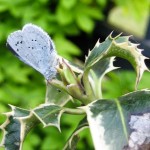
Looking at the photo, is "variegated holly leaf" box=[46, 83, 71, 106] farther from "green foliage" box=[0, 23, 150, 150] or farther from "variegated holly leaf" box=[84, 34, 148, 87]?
"variegated holly leaf" box=[84, 34, 148, 87]

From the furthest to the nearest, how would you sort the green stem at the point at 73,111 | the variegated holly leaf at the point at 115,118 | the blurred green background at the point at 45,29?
the blurred green background at the point at 45,29 < the green stem at the point at 73,111 < the variegated holly leaf at the point at 115,118

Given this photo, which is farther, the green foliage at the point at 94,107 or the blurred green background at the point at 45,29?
the blurred green background at the point at 45,29

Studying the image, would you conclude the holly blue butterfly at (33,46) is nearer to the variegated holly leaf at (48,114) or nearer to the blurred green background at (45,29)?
the variegated holly leaf at (48,114)

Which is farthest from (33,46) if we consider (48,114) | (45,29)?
(45,29)

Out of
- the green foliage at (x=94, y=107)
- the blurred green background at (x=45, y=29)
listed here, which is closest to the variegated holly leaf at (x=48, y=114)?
the green foliage at (x=94, y=107)

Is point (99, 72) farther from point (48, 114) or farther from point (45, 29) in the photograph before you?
point (45, 29)

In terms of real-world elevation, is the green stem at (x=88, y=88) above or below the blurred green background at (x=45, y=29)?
below

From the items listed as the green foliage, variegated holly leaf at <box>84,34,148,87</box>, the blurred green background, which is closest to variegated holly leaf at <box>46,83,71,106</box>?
the green foliage

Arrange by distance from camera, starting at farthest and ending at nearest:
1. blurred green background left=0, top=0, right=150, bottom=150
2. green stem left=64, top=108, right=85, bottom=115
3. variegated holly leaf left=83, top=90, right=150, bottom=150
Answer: blurred green background left=0, top=0, right=150, bottom=150, green stem left=64, top=108, right=85, bottom=115, variegated holly leaf left=83, top=90, right=150, bottom=150
